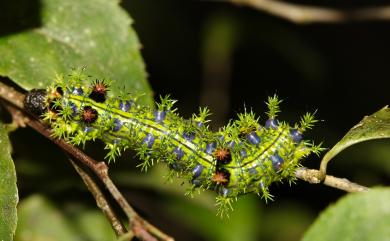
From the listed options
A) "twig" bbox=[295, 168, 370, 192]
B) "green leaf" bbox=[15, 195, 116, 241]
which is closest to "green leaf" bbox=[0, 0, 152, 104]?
"twig" bbox=[295, 168, 370, 192]

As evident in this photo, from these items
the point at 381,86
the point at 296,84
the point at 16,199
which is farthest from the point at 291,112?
the point at 16,199

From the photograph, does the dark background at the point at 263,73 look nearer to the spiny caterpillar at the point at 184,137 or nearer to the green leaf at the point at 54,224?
the green leaf at the point at 54,224

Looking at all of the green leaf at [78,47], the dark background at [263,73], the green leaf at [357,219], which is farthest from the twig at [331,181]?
the dark background at [263,73]

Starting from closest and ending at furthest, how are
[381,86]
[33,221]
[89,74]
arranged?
[89,74] < [33,221] < [381,86]

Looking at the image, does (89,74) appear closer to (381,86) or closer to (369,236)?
(369,236)

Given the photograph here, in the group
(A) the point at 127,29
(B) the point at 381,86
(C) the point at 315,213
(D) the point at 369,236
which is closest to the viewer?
(D) the point at 369,236

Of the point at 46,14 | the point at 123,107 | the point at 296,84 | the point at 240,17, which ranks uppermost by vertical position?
the point at 46,14

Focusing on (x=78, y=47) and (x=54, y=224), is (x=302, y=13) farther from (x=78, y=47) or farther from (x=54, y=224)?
(x=54, y=224)
